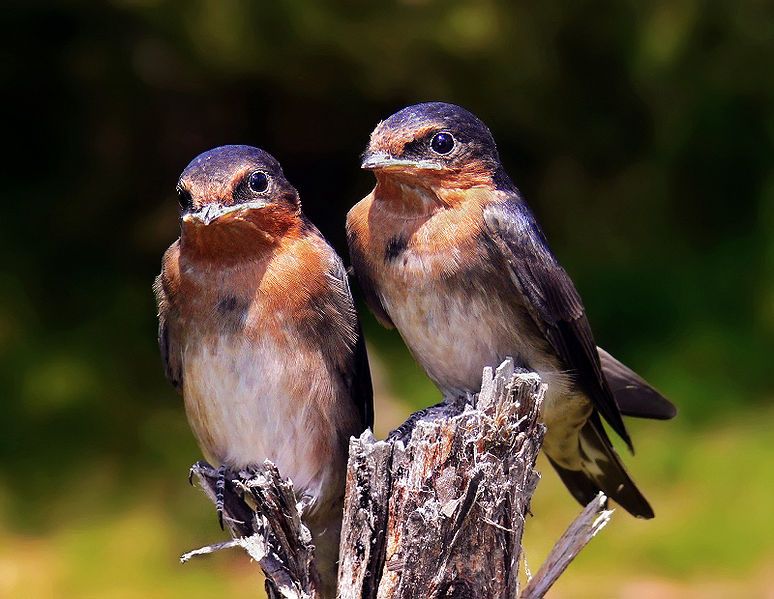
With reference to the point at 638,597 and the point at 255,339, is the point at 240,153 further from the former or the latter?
the point at 638,597

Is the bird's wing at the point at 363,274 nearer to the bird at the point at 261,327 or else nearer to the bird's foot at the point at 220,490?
the bird at the point at 261,327

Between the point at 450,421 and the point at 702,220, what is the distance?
582 cm

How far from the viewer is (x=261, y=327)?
4.39m

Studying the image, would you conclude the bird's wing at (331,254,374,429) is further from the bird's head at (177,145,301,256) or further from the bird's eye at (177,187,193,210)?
the bird's eye at (177,187,193,210)

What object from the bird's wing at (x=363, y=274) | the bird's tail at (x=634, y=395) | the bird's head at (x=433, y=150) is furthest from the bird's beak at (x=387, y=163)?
the bird's tail at (x=634, y=395)

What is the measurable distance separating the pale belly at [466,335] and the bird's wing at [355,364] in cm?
15

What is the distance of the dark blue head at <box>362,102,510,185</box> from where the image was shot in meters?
4.39

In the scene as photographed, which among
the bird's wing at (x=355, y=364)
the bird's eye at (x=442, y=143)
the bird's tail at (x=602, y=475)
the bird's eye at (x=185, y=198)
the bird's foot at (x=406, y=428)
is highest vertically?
the bird's eye at (x=442, y=143)

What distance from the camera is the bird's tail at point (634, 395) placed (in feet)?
16.5

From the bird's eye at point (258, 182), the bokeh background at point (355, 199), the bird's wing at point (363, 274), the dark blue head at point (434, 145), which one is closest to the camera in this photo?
the bird's eye at point (258, 182)

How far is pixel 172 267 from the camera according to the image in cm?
454

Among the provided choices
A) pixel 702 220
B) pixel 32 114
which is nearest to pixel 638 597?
pixel 702 220

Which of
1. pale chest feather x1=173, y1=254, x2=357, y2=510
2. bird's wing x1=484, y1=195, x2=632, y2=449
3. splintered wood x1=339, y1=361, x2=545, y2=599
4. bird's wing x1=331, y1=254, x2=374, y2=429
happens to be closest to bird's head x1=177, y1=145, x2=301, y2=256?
pale chest feather x1=173, y1=254, x2=357, y2=510

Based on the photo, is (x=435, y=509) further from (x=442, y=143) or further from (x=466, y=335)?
(x=442, y=143)
